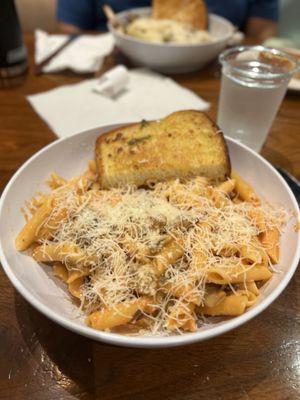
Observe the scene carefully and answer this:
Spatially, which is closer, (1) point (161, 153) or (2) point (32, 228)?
(2) point (32, 228)

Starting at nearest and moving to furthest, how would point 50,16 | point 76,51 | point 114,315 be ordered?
point 114,315
point 76,51
point 50,16

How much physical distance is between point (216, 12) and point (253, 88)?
1.63 meters

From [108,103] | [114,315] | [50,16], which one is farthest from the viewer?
[50,16]

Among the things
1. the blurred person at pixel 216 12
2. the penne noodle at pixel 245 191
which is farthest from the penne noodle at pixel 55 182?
the blurred person at pixel 216 12

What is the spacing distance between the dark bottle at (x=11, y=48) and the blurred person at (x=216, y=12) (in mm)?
741

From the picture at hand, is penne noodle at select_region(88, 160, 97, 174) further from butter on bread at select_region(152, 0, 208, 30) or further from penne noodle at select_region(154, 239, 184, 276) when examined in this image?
butter on bread at select_region(152, 0, 208, 30)

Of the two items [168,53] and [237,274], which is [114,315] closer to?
[237,274]

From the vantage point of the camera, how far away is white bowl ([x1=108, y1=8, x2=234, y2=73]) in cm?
168

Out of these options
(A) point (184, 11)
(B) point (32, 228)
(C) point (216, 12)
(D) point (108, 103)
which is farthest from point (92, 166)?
(C) point (216, 12)

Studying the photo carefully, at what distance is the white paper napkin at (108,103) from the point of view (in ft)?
4.89

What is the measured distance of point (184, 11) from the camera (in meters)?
2.01

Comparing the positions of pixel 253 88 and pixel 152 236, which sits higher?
pixel 253 88

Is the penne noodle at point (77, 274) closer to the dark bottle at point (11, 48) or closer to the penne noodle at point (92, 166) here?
the penne noodle at point (92, 166)

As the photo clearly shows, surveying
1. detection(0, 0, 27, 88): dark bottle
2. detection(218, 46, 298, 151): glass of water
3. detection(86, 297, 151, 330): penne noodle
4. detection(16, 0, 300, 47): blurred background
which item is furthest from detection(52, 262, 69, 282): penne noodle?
detection(16, 0, 300, 47): blurred background
